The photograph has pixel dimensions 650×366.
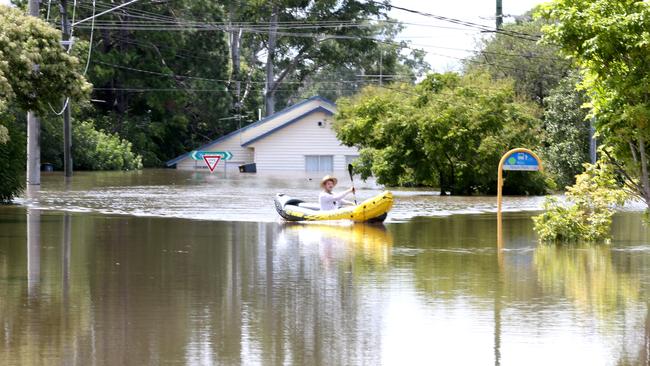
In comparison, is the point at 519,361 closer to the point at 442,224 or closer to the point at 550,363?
the point at 550,363

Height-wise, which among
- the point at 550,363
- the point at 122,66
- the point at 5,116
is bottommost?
the point at 550,363

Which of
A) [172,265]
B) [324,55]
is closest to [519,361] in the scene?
[172,265]

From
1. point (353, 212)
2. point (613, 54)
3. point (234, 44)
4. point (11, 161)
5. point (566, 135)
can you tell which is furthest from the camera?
point (234, 44)

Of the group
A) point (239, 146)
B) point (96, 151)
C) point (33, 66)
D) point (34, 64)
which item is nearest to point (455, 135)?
point (34, 64)

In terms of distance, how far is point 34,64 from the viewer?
91.2 ft

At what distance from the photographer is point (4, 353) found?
11477 mm

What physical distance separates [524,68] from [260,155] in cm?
2257

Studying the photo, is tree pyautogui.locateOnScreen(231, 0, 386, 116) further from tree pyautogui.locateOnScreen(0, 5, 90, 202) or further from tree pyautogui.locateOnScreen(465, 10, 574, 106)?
tree pyautogui.locateOnScreen(0, 5, 90, 202)

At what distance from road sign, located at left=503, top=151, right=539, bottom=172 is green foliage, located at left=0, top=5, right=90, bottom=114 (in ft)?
32.7

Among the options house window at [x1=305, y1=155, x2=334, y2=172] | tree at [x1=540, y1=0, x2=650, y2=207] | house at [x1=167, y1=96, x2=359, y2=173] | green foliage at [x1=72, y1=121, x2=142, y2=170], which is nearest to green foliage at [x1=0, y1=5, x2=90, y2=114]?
tree at [x1=540, y1=0, x2=650, y2=207]

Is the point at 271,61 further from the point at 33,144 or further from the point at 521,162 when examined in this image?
the point at 521,162

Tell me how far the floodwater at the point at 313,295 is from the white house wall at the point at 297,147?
55.1 metres

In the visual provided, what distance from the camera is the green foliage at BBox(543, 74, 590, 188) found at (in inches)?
2104

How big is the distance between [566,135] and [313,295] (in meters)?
40.0
